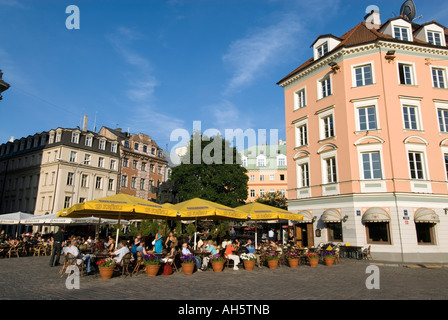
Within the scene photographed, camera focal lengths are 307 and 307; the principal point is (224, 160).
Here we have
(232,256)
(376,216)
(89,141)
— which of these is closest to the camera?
(232,256)

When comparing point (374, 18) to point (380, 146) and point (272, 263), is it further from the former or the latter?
point (272, 263)

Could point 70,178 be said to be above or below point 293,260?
above

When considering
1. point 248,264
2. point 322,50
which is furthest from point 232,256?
point 322,50

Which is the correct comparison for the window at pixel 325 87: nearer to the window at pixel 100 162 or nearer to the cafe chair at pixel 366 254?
the cafe chair at pixel 366 254

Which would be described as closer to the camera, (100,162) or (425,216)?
(425,216)

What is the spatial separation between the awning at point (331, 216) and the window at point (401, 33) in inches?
568

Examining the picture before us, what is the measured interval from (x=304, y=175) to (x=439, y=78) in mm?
12492

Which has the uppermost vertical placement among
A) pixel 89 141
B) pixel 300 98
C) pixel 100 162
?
pixel 89 141

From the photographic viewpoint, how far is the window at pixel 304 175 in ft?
83.7

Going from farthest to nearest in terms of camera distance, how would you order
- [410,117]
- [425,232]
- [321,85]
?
[321,85], [410,117], [425,232]

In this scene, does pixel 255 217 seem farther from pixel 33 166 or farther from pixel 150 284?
pixel 33 166

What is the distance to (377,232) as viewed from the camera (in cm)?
2069

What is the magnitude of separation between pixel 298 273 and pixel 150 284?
6.73 meters

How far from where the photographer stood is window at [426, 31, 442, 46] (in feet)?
78.9
